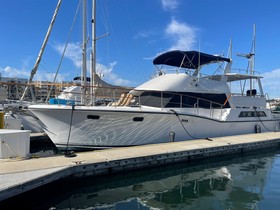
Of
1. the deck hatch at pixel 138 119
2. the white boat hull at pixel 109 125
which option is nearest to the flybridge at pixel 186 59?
the white boat hull at pixel 109 125

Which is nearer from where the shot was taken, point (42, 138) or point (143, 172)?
point (143, 172)

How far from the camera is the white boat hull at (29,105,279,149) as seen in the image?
9.73 meters

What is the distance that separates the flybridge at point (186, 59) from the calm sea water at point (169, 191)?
5.31 m

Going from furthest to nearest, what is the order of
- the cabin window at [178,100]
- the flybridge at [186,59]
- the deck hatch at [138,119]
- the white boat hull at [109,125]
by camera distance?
the flybridge at [186,59] → the cabin window at [178,100] → the deck hatch at [138,119] → the white boat hull at [109,125]

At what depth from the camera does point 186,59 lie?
1317cm

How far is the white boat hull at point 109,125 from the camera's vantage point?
9.73 m

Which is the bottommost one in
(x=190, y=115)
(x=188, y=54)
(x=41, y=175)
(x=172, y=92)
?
(x=41, y=175)

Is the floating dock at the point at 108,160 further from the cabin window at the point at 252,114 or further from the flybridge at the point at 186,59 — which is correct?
the flybridge at the point at 186,59

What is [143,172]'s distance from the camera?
29.8 ft

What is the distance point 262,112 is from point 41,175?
12372 millimetres

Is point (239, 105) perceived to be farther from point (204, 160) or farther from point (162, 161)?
point (162, 161)

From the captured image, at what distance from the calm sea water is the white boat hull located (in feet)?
5.39

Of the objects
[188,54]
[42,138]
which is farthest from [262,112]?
[42,138]

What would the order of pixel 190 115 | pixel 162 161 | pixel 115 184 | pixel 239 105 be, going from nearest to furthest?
pixel 115 184 → pixel 162 161 → pixel 190 115 → pixel 239 105
